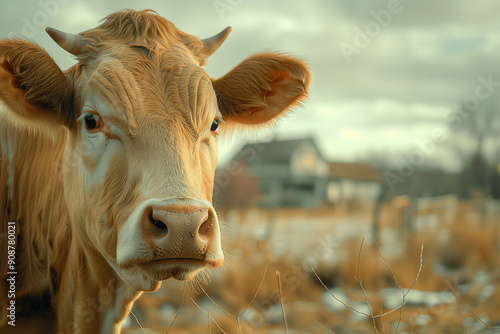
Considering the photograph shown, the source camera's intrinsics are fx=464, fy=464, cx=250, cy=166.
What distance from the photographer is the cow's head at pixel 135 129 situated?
6.92ft

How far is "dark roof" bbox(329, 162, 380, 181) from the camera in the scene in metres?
52.5

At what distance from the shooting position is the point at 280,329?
7938mm

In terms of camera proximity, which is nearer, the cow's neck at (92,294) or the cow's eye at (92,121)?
the cow's eye at (92,121)

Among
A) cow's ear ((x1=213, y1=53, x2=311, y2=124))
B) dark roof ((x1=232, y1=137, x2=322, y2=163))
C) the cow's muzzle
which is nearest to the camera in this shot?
the cow's muzzle

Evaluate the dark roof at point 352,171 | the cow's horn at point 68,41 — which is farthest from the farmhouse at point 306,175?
the cow's horn at point 68,41

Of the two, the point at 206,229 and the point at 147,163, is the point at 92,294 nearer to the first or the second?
the point at 147,163

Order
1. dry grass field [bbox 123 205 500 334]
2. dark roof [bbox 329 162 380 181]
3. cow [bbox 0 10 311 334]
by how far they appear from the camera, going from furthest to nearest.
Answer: dark roof [bbox 329 162 380 181], dry grass field [bbox 123 205 500 334], cow [bbox 0 10 311 334]

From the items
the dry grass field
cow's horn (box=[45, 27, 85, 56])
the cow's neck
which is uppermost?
cow's horn (box=[45, 27, 85, 56])

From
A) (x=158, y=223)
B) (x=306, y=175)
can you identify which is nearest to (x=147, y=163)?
(x=158, y=223)

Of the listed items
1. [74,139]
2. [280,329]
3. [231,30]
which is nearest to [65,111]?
[74,139]

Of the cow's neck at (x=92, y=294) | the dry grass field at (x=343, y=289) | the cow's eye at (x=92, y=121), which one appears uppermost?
the cow's eye at (x=92, y=121)

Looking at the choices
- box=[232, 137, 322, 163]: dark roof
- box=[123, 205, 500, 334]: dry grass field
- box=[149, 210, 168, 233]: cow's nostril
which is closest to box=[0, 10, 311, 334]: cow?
box=[149, 210, 168, 233]: cow's nostril

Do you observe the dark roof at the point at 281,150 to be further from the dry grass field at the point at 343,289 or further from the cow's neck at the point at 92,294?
the cow's neck at the point at 92,294

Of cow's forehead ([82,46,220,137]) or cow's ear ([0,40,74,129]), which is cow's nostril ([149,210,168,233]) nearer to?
cow's forehead ([82,46,220,137])
